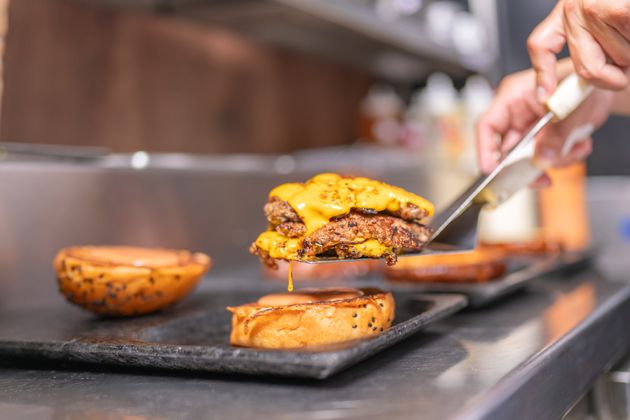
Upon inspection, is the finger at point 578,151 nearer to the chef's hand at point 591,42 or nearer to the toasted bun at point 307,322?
the chef's hand at point 591,42

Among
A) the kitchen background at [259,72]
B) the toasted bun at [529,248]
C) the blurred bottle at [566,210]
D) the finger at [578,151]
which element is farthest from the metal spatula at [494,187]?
the blurred bottle at [566,210]

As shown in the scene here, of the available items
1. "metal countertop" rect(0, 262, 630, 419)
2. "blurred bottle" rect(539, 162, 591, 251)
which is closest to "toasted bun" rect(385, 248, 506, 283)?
"metal countertop" rect(0, 262, 630, 419)

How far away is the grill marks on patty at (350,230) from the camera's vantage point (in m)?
0.94

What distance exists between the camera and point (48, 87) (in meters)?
2.00

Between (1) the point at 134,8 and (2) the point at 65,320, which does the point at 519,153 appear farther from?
(1) the point at 134,8

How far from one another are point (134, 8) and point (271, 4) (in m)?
0.49

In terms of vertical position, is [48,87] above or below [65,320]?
above

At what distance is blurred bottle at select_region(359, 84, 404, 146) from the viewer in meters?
3.49

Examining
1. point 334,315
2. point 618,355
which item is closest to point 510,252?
point 618,355

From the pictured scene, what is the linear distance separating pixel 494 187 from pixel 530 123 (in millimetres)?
298

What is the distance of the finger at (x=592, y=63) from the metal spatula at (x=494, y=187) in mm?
34

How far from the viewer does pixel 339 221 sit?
0.95 m

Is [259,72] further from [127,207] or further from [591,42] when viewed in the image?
[591,42]

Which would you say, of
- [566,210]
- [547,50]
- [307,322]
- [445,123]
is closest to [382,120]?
[445,123]
